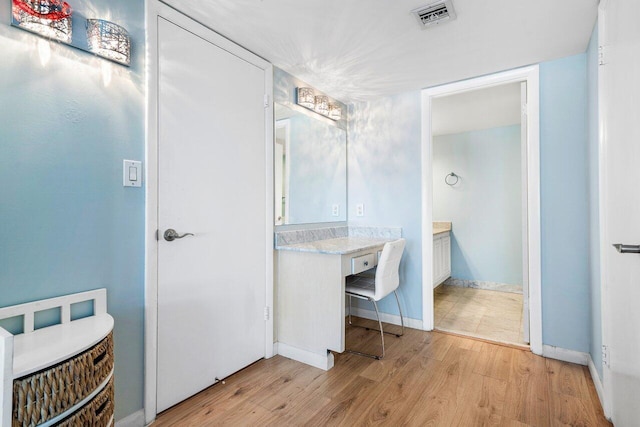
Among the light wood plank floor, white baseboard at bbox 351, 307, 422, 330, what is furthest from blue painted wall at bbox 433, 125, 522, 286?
white baseboard at bbox 351, 307, 422, 330

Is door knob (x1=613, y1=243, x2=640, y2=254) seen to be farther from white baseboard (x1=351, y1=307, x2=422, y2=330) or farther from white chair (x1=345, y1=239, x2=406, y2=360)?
white baseboard (x1=351, y1=307, x2=422, y2=330)

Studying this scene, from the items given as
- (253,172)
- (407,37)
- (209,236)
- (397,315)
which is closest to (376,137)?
(407,37)

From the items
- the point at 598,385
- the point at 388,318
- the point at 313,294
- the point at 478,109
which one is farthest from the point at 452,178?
the point at 313,294

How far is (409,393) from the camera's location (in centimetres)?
179

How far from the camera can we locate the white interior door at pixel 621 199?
110 centimetres

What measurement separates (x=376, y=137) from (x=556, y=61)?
144 cm

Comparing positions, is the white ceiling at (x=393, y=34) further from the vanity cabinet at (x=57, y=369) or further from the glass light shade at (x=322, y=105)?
the vanity cabinet at (x=57, y=369)

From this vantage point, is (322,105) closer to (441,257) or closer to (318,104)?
(318,104)

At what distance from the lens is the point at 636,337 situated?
3.61 ft

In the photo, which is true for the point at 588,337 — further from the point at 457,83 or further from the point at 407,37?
the point at 407,37

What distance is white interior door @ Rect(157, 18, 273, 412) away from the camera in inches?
64.5

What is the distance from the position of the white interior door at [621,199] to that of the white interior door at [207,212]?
191cm

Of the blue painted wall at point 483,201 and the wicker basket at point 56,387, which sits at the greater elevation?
the blue painted wall at point 483,201

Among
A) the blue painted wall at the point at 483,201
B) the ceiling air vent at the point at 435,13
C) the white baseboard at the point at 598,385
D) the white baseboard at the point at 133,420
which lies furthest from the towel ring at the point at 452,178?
the white baseboard at the point at 133,420
